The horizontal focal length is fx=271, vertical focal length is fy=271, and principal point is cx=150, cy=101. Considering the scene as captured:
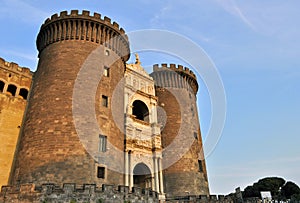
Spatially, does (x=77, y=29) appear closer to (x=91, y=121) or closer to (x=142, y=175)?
(x=91, y=121)

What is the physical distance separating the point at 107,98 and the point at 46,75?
6.16 metres

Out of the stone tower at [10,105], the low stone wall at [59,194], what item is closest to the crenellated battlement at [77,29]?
the stone tower at [10,105]

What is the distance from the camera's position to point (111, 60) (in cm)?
2861

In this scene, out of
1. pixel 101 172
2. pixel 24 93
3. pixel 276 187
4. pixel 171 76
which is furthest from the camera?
pixel 276 187

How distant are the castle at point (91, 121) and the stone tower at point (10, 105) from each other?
0.08 m

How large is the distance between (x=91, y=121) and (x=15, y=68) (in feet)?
39.8

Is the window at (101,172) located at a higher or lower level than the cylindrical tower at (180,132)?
lower

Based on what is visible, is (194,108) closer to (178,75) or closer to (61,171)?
(178,75)

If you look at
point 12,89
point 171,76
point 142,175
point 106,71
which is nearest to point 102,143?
point 106,71

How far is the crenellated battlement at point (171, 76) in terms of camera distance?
1527 inches

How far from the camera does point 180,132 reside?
35281mm

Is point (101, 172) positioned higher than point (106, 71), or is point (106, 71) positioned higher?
point (106, 71)

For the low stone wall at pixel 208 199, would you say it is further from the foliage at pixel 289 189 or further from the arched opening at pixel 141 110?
the foliage at pixel 289 189

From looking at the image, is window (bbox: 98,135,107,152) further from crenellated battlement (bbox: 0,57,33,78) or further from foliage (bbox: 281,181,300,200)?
foliage (bbox: 281,181,300,200)
